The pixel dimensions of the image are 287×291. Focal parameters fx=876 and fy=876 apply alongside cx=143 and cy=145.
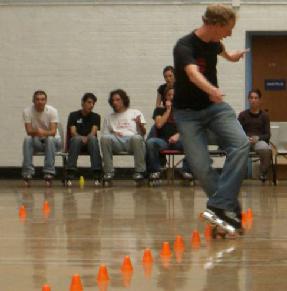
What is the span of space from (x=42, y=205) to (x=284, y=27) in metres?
7.19

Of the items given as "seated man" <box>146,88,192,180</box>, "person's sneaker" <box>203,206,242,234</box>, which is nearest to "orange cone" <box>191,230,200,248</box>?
"person's sneaker" <box>203,206,242,234</box>

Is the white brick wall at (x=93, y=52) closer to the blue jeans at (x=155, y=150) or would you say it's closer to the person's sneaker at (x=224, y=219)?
the blue jeans at (x=155, y=150)

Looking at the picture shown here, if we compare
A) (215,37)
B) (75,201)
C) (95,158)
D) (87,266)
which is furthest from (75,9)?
(87,266)

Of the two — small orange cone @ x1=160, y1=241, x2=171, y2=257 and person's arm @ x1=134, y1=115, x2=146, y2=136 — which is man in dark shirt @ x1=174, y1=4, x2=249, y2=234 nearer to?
small orange cone @ x1=160, y1=241, x2=171, y2=257

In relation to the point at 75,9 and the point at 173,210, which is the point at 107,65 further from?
the point at 173,210

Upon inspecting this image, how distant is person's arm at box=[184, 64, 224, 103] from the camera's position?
680 centimetres

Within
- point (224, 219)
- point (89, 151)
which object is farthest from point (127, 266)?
point (89, 151)

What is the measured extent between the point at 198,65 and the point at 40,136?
7.03 meters

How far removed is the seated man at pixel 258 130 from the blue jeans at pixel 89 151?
2.34 metres

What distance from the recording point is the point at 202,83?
6.81 m

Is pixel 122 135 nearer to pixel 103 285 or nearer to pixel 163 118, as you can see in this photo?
pixel 163 118

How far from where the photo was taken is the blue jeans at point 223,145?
6965mm

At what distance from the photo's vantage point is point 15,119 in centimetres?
1605

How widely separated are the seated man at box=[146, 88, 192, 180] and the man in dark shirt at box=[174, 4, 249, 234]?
618 centimetres
